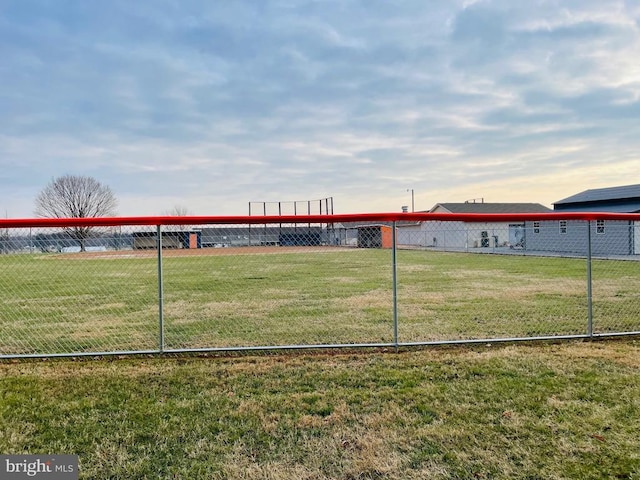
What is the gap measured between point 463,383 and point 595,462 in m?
1.39

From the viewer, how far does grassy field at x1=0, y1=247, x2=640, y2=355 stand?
588 centimetres

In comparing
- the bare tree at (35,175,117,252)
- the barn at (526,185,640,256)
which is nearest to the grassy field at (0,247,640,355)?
the barn at (526,185,640,256)

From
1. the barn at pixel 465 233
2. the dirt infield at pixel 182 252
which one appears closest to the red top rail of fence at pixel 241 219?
the dirt infield at pixel 182 252

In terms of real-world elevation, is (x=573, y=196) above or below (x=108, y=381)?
above

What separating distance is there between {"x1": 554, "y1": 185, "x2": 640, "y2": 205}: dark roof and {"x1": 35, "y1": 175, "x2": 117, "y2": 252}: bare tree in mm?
48569

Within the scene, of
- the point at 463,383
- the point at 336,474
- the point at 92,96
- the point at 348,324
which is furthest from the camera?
the point at 92,96

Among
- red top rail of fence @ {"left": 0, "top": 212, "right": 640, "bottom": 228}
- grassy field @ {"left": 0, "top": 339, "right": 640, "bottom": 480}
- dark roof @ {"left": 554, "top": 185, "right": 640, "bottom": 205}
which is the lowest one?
grassy field @ {"left": 0, "top": 339, "right": 640, "bottom": 480}

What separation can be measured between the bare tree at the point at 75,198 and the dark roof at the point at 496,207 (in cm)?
4026

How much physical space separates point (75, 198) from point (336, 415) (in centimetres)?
5773

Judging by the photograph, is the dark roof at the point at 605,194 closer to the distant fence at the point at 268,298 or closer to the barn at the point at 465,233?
the barn at the point at 465,233

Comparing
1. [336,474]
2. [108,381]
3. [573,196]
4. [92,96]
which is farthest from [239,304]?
[573,196]

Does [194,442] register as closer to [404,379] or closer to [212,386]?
[212,386]

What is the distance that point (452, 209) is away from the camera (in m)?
40.7

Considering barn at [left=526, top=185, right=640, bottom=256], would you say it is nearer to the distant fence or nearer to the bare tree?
the distant fence
